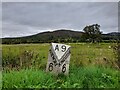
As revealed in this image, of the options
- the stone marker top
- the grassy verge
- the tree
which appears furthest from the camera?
the tree

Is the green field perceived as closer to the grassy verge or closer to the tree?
the grassy verge

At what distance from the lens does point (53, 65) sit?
31.8 feet

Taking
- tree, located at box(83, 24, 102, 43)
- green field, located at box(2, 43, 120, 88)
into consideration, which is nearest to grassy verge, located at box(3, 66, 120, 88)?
green field, located at box(2, 43, 120, 88)

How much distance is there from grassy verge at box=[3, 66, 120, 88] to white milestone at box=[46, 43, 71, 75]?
0.22 meters

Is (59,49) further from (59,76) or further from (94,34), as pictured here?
(94,34)

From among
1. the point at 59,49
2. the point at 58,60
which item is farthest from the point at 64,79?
the point at 59,49

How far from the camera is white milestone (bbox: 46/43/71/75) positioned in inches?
378

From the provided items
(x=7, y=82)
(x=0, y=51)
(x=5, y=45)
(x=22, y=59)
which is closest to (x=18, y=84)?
(x=7, y=82)

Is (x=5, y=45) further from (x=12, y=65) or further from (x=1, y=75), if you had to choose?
(x=1, y=75)

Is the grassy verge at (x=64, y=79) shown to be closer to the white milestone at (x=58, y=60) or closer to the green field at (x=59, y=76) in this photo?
the green field at (x=59, y=76)

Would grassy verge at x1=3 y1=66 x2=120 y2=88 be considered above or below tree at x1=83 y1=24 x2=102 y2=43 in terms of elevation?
below

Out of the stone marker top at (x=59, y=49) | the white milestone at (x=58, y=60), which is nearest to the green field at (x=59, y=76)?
the white milestone at (x=58, y=60)

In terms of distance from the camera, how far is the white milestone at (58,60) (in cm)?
959

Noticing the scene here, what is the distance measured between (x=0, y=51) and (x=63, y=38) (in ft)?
12.1
